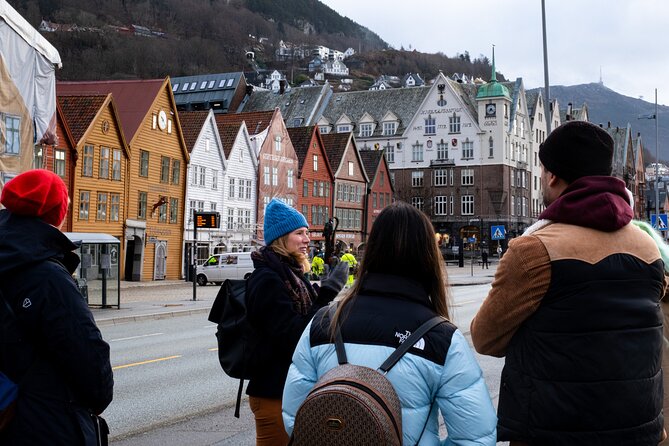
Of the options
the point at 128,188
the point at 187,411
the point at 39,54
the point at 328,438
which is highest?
the point at 39,54

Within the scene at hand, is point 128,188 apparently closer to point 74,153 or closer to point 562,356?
point 74,153

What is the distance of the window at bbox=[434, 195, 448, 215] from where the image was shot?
8925 cm

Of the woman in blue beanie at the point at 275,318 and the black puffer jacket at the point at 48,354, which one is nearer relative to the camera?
the black puffer jacket at the point at 48,354

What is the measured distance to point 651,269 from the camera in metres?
3.41

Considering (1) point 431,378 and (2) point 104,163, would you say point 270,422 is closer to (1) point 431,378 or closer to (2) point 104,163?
(1) point 431,378

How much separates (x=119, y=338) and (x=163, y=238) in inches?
1256

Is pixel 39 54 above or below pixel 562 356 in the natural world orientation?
above

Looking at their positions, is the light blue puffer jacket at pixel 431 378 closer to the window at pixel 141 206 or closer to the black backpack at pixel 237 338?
the black backpack at pixel 237 338

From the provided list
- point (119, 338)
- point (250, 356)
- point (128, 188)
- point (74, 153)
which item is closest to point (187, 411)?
point (250, 356)

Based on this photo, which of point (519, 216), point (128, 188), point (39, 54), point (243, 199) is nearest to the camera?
point (39, 54)

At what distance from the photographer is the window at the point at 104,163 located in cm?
4406

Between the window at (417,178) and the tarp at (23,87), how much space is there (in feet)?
207

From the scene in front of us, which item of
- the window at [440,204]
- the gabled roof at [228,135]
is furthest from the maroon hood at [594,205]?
the window at [440,204]

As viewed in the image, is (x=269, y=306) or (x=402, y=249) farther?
(x=269, y=306)
